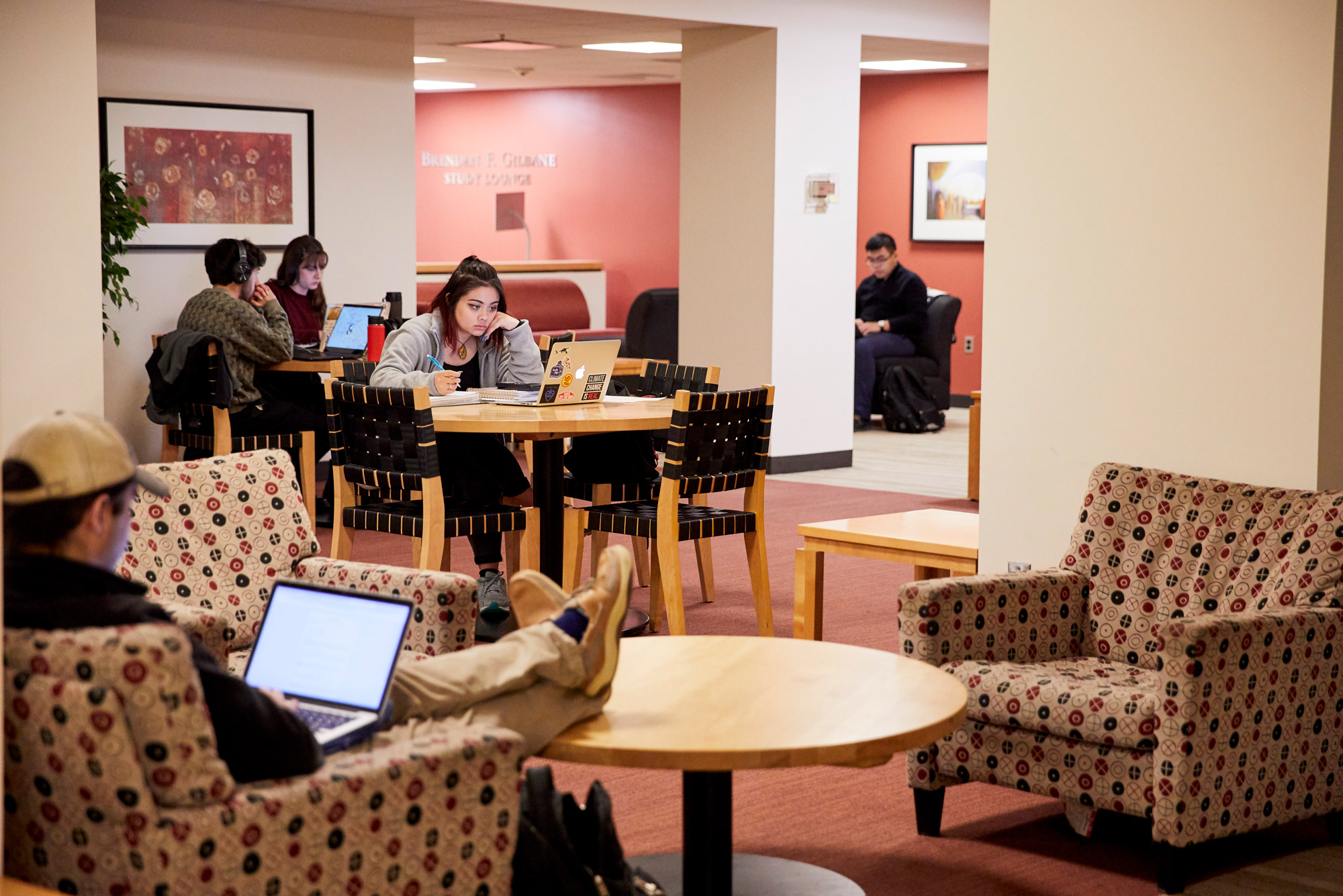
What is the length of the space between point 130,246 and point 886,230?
24.2 ft

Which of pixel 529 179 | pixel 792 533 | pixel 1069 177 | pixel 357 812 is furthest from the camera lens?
pixel 529 179

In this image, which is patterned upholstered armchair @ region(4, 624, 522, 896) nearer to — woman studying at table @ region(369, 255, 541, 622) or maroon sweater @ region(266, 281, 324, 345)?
woman studying at table @ region(369, 255, 541, 622)

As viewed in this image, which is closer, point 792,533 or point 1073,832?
point 1073,832

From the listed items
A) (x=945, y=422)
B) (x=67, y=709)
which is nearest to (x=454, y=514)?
(x=67, y=709)

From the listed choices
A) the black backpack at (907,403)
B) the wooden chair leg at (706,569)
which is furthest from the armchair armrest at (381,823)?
the black backpack at (907,403)

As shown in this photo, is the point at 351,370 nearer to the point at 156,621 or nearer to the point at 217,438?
the point at 217,438

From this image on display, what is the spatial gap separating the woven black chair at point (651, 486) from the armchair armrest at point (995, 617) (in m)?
1.99

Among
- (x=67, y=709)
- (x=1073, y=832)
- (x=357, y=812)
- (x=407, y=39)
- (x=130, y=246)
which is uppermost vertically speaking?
(x=407, y=39)

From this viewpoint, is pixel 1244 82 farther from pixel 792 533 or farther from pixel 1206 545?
pixel 792 533

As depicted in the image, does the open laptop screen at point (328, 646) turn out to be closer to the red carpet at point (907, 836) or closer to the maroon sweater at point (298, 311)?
the red carpet at point (907, 836)

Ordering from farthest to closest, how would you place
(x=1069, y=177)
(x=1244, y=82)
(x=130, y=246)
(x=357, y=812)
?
(x=130, y=246) → (x=1069, y=177) → (x=1244, y=82) → (x=357, y=812)

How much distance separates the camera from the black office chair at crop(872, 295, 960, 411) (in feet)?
38.8

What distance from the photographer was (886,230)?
13.8m

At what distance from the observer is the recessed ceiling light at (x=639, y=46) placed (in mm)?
10836
